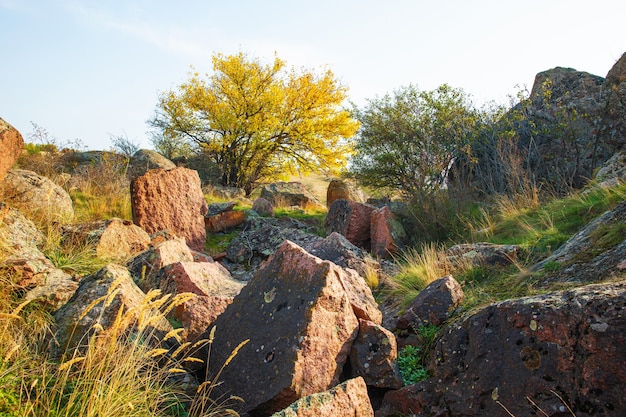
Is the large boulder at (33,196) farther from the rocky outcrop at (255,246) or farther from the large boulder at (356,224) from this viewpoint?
the large boulder at (356,224)

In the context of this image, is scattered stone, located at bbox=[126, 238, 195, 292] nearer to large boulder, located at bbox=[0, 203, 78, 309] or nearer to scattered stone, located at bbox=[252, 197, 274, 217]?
large boulder, located at bbox=[0, 203, 78, 309]

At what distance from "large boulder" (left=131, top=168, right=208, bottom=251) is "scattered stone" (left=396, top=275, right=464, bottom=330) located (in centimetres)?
654

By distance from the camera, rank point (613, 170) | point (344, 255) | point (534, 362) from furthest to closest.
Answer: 1. point (613, 170)
2. point (344, 255)
3. point (534, 362)

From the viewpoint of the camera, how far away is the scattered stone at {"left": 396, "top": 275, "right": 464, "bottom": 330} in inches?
203

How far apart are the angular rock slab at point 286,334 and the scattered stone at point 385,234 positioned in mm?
5633

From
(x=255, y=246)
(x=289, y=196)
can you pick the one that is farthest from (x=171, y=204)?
(x=289, y=196)

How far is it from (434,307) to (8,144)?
23.5 feet

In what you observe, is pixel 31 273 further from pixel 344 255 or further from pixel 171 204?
pixel 171 204

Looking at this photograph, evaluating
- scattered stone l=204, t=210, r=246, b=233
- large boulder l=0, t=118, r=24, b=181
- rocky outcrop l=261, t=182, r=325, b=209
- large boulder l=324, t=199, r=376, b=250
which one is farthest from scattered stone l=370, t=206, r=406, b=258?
rocky outcrop l=261, t=182, r=325, b=209

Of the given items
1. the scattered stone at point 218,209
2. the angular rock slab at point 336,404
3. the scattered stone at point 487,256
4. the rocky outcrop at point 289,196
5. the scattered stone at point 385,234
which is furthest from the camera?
the rocky outcrop at point 289,196

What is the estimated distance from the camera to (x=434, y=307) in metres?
5.26

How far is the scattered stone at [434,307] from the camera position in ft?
17.0

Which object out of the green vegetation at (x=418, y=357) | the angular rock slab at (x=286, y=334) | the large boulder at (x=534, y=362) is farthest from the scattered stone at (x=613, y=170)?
the angular rock slab at (x=286, y=334)

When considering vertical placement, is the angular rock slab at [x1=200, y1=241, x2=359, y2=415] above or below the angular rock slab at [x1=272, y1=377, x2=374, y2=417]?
above
